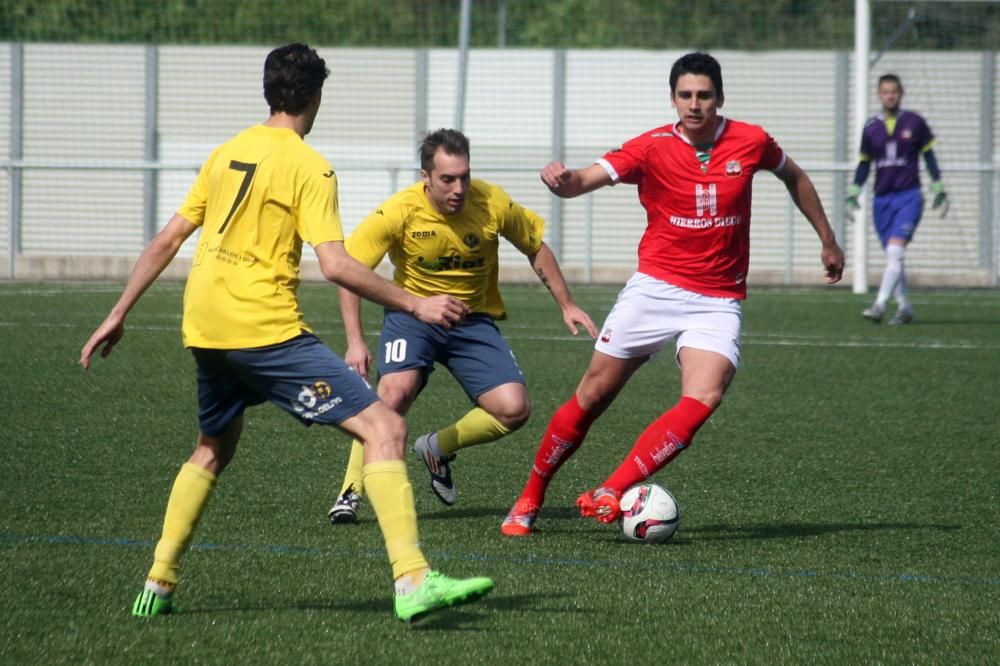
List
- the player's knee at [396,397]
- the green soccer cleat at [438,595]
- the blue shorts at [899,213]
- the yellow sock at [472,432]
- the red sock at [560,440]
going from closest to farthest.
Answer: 1. the green soccer cleat at [438,595]
2. the red sock at [560,440]
3. the player's knee at [396,397]
4. the yellow sock at [472,432]
5. the blue shorts at [899,213]

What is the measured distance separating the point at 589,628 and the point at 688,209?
2283 millimetres

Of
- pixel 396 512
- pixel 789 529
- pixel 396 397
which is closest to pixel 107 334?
pixel 396 512

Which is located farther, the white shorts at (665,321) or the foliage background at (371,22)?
the foliage background at (371,22)

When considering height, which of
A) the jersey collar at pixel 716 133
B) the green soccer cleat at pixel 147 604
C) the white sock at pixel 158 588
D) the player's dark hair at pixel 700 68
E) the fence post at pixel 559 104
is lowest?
the green soccer cleat at pixel 147 604

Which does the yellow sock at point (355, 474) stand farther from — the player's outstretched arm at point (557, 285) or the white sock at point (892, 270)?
the white sock at point (892, 270)

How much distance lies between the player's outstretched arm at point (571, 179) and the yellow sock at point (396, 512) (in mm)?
1643

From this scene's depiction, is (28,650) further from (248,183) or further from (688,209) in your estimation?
(688,209)

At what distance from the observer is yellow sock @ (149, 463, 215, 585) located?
482cm

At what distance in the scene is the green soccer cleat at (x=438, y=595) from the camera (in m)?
4.46

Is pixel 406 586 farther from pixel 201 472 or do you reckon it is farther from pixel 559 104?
pixel 559 104

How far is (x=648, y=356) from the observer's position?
21.2ft

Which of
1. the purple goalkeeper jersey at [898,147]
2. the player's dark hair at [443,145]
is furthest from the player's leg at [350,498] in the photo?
the purple goalkeeper jersey at [898,147]

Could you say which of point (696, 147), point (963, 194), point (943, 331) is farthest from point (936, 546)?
point (963, 194)

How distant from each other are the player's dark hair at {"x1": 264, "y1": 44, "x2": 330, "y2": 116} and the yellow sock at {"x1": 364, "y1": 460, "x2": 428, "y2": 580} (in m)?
1.15
